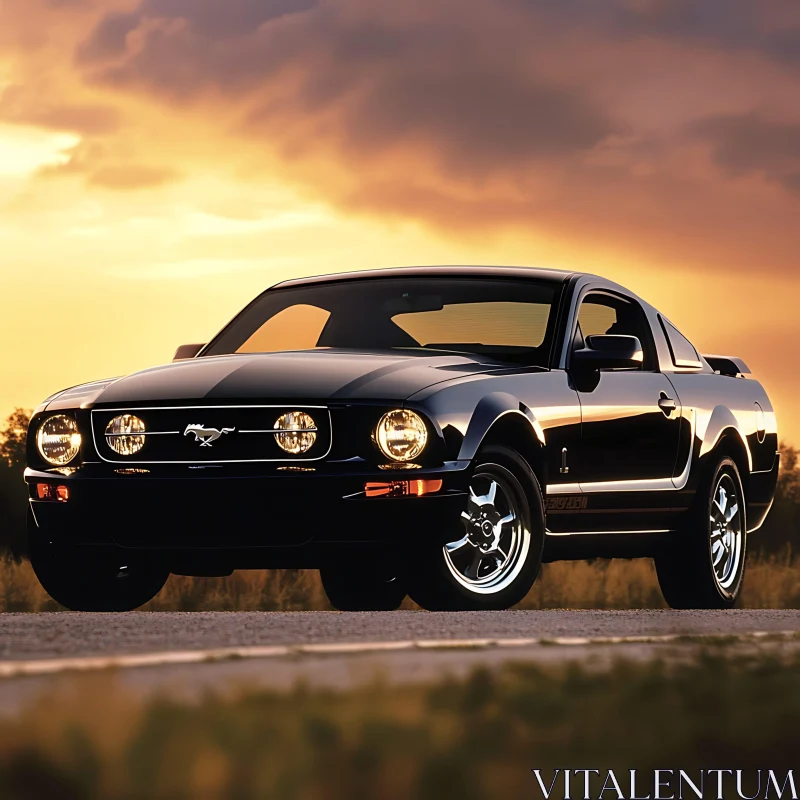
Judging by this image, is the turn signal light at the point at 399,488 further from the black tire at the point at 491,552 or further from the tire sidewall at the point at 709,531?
the tire sidewall at the point at 709,531

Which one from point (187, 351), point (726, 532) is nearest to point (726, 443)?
point (726, 532)

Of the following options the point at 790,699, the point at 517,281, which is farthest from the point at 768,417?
the point at 790,699

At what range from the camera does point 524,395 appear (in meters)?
9.16

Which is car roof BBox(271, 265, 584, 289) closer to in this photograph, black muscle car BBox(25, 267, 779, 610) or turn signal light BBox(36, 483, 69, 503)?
black muscle car BBox(25, 267, 779, 610)

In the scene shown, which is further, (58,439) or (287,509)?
(58,439)

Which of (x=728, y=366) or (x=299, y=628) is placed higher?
(x=728, y=366)

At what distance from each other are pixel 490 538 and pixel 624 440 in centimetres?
171

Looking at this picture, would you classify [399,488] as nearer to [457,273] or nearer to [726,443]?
[457,273]

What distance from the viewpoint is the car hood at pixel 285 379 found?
8.50m

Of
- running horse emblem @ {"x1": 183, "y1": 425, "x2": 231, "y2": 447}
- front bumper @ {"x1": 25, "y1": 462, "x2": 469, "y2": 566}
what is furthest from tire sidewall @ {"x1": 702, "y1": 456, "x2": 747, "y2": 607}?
running horse emblem @ {"x1": 183, "y1": 425, "x2": 231, "y2": 447}

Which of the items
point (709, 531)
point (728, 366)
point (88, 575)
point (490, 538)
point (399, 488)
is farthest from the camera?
point (728, 366)

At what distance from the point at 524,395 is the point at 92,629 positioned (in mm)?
2905

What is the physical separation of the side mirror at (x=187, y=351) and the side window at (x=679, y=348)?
3.07m

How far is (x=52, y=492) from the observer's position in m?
9.12
